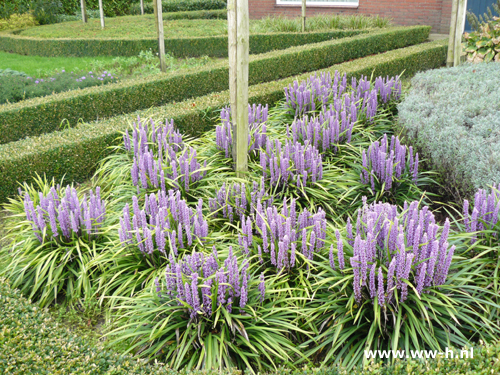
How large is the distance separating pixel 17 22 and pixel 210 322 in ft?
81.2

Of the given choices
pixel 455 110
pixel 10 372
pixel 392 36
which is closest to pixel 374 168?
pixel 455 110

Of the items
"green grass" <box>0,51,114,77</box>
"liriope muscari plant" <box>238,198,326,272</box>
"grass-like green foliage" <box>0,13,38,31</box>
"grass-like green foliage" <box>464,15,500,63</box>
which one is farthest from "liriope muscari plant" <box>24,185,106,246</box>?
"grass-like green foliage" <box>0,13,38,31</box>

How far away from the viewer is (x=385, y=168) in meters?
4.67

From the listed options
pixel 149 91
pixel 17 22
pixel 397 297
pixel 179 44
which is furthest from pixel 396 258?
pixel 17 22

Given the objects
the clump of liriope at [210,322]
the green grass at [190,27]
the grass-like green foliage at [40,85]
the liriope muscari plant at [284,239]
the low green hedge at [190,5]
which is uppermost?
the low green hedge at [190,5]

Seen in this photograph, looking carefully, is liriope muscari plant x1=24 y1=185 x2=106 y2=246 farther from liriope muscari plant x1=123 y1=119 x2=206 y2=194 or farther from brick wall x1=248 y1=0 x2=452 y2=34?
brick wall x1=248 y1=0 x2=452 y2=34

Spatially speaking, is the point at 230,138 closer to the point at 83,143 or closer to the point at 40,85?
the point at 83,143

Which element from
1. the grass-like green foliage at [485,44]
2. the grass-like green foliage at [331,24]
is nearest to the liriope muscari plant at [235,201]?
the grass-like green foliage at [485,44]

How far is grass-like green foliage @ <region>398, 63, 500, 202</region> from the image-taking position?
170 inches

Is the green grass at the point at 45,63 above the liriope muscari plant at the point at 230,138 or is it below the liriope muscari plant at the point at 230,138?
above

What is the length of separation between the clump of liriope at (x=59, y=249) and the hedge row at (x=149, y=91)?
11.2ft

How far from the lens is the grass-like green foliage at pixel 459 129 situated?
4328mm

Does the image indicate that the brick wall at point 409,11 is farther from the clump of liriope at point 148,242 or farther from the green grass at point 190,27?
the clump of liriope at point 148,242

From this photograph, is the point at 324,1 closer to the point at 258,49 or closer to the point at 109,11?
the point at 258,49
